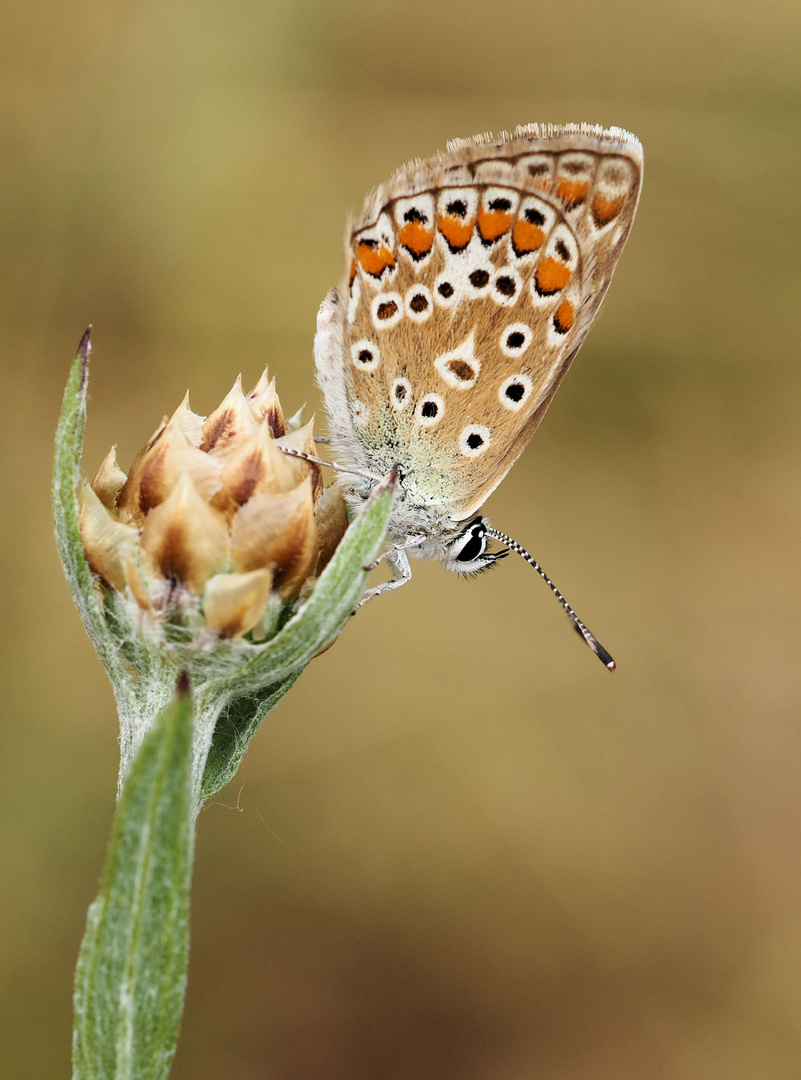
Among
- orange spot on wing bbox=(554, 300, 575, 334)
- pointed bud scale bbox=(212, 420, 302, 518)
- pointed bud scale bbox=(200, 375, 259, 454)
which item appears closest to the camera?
pointed bud scale bbox=(212, 420, 302, 518)

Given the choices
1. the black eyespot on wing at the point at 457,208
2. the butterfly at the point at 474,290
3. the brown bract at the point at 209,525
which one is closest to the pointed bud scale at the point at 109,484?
the brown bract at the point at 209,525

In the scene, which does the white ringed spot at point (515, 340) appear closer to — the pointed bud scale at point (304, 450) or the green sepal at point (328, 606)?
the pointed bud scale at point (304, 450)

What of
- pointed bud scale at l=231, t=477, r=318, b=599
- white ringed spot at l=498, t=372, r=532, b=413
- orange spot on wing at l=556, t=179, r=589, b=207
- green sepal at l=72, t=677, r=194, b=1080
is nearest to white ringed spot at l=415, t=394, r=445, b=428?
white ringed spot at l=498, t=372, r=532, b=413

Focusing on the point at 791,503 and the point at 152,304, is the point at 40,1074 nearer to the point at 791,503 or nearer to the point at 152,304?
the point at 152,304

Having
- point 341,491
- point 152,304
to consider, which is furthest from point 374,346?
point 152,304

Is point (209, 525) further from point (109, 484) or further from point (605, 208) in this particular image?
point (605, 208)

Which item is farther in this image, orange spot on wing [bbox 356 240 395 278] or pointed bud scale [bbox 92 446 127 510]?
orange spot on wing [bbox 356 240 395 278]

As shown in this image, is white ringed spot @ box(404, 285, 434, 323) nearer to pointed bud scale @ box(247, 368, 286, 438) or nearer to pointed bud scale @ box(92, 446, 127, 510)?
pointed bud scale @ box(247, 368, 286, 438)
